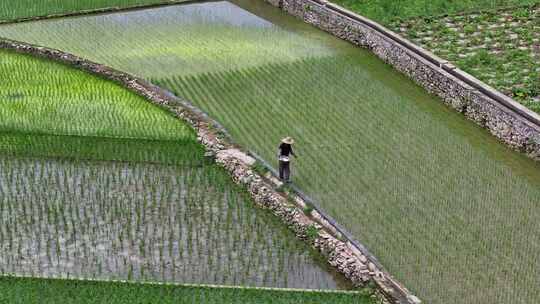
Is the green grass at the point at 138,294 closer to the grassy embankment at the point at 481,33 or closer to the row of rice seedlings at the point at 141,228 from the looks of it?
the row of rice seedlings at the point at 141,228

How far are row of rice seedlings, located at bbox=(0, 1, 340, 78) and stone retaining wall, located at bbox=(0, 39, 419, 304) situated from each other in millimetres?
1383

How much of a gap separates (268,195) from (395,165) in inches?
89.4

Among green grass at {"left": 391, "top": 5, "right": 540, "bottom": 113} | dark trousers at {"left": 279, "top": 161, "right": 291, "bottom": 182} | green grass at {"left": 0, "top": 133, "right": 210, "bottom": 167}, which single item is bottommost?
dark trousers at {"left": 279, "top": 161, "right": 291, "bottom": 182}

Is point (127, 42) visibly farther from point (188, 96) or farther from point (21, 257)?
point (21, 257)

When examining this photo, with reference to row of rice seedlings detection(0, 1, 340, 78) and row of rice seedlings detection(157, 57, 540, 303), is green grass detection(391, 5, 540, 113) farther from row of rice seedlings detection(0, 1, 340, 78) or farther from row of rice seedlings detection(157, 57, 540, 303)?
row of rice seedlings detection(0, 1, 340, 78)

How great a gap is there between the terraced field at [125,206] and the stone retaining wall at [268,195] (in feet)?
0.45

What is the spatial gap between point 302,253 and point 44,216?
3.34 m

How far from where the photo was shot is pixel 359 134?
1309 centimetres

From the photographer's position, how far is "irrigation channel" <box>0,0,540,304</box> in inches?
376

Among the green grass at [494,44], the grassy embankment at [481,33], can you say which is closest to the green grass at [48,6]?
the grassy embankment at [481,33]

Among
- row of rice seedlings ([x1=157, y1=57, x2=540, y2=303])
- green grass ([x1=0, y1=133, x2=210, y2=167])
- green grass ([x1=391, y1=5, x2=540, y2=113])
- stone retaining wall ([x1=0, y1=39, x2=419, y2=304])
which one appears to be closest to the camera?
stone retaining wall ([x1=0, y1=39, x2=419, y2=304])

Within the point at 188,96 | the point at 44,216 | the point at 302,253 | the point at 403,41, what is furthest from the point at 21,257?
the point at 403,41

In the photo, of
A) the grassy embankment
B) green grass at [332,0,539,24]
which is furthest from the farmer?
green grass at [332,0,539,24]

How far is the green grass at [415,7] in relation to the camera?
19000mm
